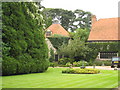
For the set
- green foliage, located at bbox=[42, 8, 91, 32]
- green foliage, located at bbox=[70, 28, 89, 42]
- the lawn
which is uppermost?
green foliage, located at bbox=[42, 8, 91, 32]

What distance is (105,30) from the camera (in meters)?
43.4

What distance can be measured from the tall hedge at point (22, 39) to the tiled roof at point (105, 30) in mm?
21518

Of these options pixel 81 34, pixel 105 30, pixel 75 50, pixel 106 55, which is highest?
pixel 105 30

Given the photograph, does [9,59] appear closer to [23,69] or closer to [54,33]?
[23,69]

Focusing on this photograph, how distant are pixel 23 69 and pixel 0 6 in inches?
228

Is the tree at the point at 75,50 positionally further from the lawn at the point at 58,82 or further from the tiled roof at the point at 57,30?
the lawn at the point at 58,82

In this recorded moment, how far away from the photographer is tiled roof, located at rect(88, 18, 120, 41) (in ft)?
138

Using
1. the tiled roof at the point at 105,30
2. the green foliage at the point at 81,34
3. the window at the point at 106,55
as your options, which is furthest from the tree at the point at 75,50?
the tiled roof at the point at 105,30

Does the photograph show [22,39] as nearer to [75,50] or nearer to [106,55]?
[75,50]

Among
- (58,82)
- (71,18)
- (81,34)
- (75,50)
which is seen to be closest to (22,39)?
(58,82)

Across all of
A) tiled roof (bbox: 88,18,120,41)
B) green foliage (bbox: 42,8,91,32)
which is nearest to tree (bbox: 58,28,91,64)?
tiled roof (bbox: 88,18,120,41)

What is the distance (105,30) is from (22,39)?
26.3 m

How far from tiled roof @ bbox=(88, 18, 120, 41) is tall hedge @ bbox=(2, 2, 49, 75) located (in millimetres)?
21518

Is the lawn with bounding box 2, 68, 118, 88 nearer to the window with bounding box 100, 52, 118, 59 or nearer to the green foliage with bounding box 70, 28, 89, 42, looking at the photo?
the window with bounding box 100, 52, 118, 59
